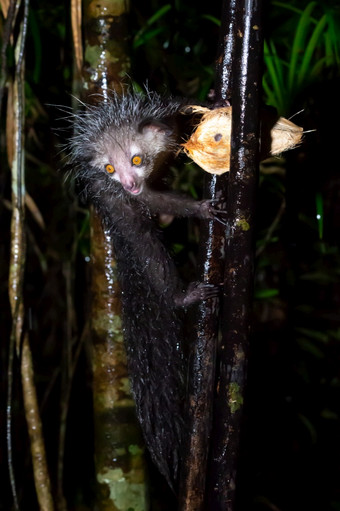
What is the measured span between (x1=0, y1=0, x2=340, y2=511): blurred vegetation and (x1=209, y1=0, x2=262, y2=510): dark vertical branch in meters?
1.09

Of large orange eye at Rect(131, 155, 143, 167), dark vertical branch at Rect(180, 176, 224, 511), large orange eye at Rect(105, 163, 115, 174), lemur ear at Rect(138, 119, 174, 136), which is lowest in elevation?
dark vertical branch at Rect(180, 176, 224, 511)

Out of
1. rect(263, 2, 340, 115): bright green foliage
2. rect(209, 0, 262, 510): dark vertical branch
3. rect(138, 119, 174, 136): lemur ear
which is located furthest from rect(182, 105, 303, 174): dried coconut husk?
rect(263, 2, 340, 115): bright green foliage

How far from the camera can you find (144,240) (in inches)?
79.1

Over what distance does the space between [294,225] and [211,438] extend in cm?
146

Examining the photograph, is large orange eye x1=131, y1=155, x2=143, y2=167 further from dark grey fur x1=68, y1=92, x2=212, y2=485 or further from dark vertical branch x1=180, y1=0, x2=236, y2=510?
dark vertical branch x1=180, y1=0, x2=236, y2=510

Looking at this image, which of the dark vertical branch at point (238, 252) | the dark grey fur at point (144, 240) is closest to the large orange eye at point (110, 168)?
the dark grey fur at point (144, 240)

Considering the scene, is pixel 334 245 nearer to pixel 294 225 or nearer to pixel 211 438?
pixel 294 225

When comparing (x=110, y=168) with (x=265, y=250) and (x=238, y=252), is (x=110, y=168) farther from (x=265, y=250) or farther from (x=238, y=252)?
(x=265, y=250)

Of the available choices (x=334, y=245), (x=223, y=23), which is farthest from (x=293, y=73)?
(x=334, y=245)

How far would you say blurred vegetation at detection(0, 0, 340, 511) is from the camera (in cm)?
250

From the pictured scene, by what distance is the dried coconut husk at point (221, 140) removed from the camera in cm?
138

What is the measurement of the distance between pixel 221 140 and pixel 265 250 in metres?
1.90

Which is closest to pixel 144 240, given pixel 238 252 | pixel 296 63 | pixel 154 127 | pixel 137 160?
pixel 137 160

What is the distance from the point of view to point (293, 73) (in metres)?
2.23
